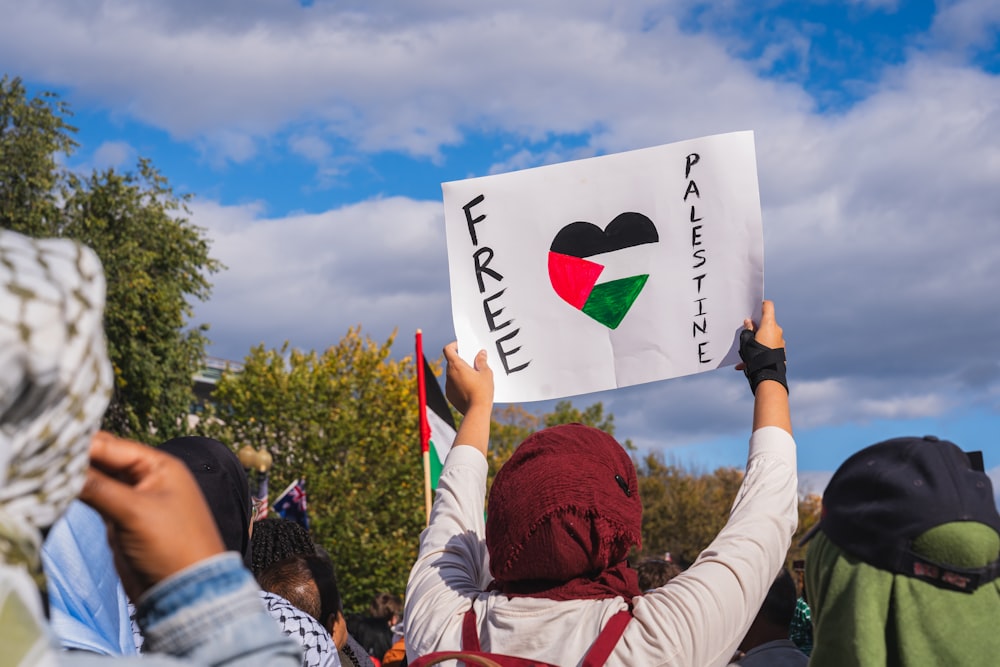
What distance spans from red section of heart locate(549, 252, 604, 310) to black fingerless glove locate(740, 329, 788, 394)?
59 cm

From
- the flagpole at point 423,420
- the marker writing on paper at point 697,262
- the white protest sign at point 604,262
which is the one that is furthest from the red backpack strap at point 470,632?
the flagpole at point 423,420

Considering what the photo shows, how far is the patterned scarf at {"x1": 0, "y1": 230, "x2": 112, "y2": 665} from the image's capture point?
98 cm

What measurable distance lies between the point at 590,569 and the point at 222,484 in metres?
1.02

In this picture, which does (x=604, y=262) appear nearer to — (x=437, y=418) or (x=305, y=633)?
(x=305, y=633)

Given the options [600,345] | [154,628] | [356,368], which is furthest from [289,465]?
[154,628]

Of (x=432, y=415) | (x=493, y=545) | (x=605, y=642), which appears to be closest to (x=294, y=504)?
(x=432, y=415)

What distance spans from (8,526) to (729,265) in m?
2.44

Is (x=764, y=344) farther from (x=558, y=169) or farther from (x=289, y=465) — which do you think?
(x=289, y=465)

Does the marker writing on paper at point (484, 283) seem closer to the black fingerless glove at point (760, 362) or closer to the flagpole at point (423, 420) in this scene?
the black fingerless glove at point (760, 362)

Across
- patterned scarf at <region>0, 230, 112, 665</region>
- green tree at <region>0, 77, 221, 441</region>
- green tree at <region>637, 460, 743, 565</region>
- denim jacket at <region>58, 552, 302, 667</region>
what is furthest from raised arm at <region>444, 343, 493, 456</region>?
green tree at <region>637, 460, 743, 565</region>

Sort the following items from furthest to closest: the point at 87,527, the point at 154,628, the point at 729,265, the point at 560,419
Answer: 1. the point at 560,419
2. the point at 729,265
3. the point at 87,527
4. the point at 154,628

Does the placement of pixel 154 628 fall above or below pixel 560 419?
below

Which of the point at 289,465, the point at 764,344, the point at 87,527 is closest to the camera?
the point at 87,527

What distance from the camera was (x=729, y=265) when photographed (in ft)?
10.3
